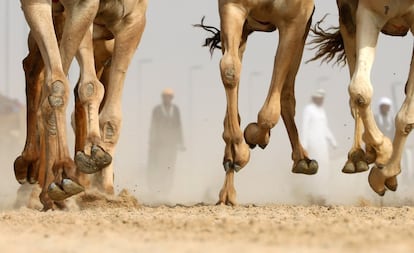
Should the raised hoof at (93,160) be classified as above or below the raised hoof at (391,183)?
above

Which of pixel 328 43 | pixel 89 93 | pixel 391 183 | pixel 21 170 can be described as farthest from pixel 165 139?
pixel 89 93

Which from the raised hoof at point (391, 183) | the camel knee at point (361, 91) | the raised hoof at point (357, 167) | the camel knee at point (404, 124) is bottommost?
the raised hoof at point (391, 183)

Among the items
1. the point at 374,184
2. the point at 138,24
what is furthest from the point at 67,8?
the point at 374,184

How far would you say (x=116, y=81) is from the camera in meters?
9.92

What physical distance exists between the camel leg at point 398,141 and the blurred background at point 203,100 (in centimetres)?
492

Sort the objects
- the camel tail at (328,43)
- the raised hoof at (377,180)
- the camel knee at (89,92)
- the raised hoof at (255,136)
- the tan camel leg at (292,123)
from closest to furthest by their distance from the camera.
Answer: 1. the camel knee at (89,92)
2. the raised hoof at (377,180)
3. the raised hoof at (255,136)
4. the tan camel leg at (292,123)
5. the camel tail at (328,43)

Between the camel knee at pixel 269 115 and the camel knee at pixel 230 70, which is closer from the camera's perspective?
the camel knee at pixel 230 70

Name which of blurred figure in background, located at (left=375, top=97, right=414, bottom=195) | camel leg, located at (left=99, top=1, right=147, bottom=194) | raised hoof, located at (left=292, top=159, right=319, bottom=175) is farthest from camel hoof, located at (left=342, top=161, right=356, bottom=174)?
blurred figure in background, located at (left=375, top=97, right=414, bottom=195)

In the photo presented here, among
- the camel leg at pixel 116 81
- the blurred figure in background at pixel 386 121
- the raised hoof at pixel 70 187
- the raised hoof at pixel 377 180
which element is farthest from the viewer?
the blurred figure in background at pixel 386 121

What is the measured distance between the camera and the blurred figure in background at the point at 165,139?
1850 centimetres

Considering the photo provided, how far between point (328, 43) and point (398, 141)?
242 centimetres

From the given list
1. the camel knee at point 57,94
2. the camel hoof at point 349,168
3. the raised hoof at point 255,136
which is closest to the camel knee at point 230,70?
the raised hoof at point 255,136

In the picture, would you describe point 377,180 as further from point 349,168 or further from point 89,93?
point 89,93

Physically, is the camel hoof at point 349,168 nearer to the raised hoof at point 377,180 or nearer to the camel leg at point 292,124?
the raised hoof at point 377,180
